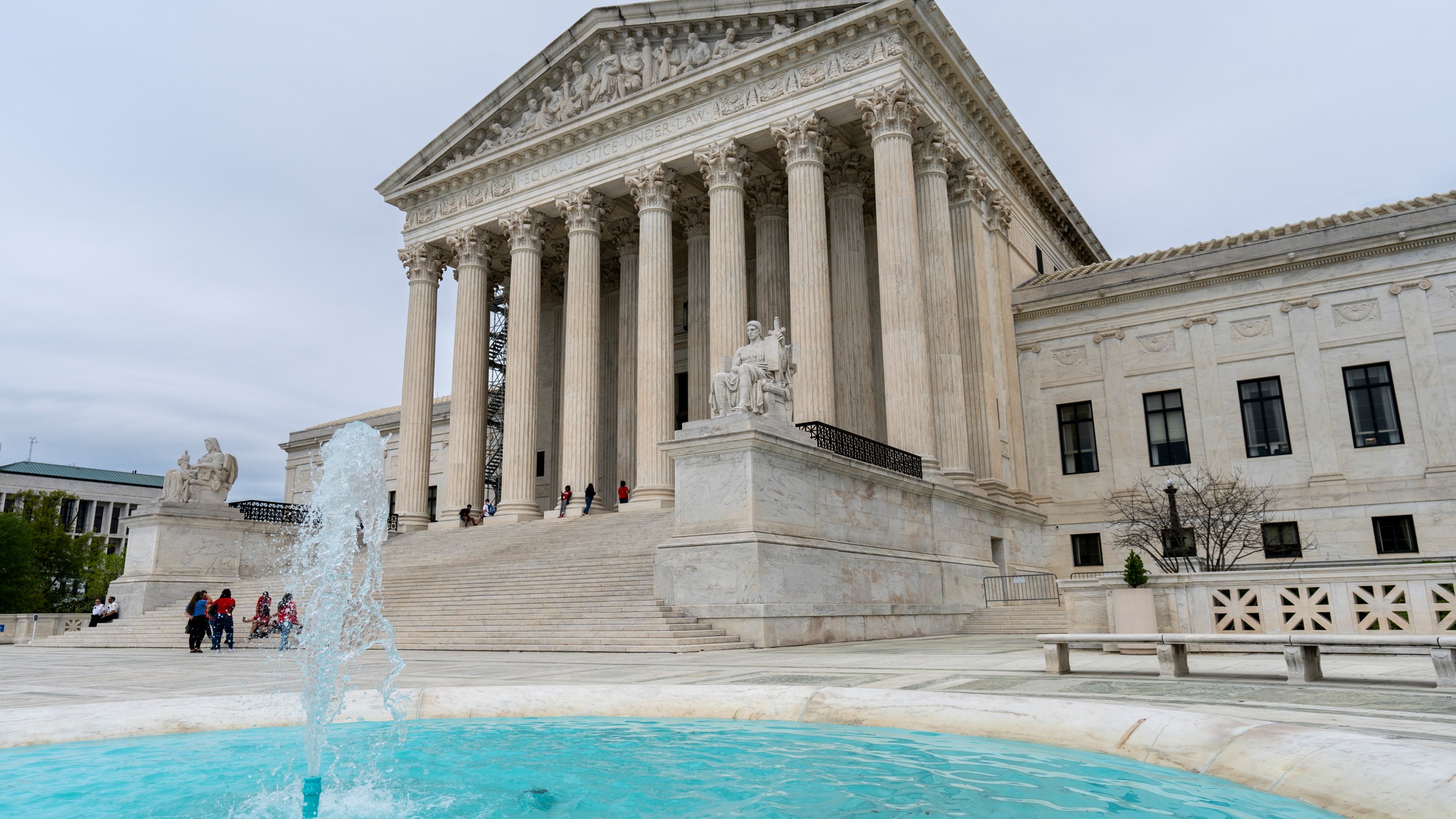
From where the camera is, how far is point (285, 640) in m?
19.2

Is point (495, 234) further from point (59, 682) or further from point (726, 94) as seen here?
point (59, 682)

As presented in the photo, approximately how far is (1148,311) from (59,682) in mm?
31041

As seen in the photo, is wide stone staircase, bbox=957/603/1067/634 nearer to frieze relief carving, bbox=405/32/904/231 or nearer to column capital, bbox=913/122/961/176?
column capital, bbox=913/122/961/176

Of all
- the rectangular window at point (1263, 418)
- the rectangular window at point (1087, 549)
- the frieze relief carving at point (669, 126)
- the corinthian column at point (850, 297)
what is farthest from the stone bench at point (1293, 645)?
the rectangular window at point (1263, 418)

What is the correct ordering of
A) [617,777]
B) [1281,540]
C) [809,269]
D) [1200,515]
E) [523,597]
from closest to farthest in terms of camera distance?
[617,777], [523,597], [809,269], [1200,515], [1281,540]

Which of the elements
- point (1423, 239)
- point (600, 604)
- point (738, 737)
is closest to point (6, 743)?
point (738, 737)

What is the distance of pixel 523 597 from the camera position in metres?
20.1

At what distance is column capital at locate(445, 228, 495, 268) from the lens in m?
34.7

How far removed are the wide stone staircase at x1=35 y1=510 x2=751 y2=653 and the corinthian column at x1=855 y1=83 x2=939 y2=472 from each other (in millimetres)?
7075

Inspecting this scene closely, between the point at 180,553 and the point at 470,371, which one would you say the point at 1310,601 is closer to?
the point at 470,371

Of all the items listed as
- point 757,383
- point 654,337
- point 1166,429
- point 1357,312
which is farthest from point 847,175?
point 1357,312

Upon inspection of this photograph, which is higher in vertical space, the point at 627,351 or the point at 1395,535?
the point at 627,351

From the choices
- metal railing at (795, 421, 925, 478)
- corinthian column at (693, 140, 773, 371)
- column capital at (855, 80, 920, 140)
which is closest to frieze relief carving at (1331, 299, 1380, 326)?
column capital at (855, 80, 920, 140)

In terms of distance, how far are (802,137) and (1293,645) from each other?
2131 cm
